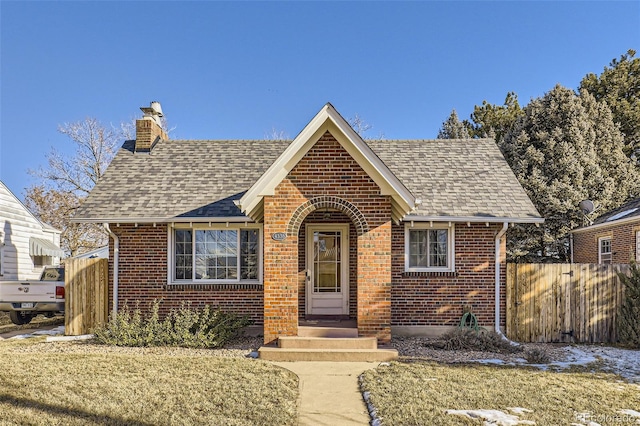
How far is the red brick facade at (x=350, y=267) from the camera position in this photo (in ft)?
30.7

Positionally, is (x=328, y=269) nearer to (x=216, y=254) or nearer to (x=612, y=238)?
(x=216, y=254)

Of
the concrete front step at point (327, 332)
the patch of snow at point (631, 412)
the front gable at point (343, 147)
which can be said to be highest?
the front gable at point (343, 147)

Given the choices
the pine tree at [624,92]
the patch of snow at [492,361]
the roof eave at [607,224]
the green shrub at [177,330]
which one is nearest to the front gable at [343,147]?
the green shrub at [177,330]

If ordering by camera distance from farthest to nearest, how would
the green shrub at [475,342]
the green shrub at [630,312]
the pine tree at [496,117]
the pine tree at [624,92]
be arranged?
the pine tree at [496,117], the pine tree at [624,92], the green shrub at [630,312], the green shrub at [475,342]

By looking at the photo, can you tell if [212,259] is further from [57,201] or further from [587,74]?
[587,74]

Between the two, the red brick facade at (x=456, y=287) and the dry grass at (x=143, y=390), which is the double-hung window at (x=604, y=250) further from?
the dry grass at (x=143, y=390)

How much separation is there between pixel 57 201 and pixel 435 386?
29441 mm

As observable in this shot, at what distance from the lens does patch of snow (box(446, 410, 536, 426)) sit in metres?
5.38

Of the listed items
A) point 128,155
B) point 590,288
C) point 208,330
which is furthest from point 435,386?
point 128,155

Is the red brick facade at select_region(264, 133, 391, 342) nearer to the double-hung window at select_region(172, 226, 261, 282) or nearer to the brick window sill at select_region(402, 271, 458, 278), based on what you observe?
the brick window sill at select_region(402, 271, 458, 278)

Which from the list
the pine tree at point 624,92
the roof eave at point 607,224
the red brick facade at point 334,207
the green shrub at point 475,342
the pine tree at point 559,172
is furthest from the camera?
the pine tree at point 624,92

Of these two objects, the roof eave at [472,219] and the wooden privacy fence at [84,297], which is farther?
the wooden privacy fence at [84,297]

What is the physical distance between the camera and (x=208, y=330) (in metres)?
9.93

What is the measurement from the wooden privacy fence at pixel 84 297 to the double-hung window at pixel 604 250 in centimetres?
1698
